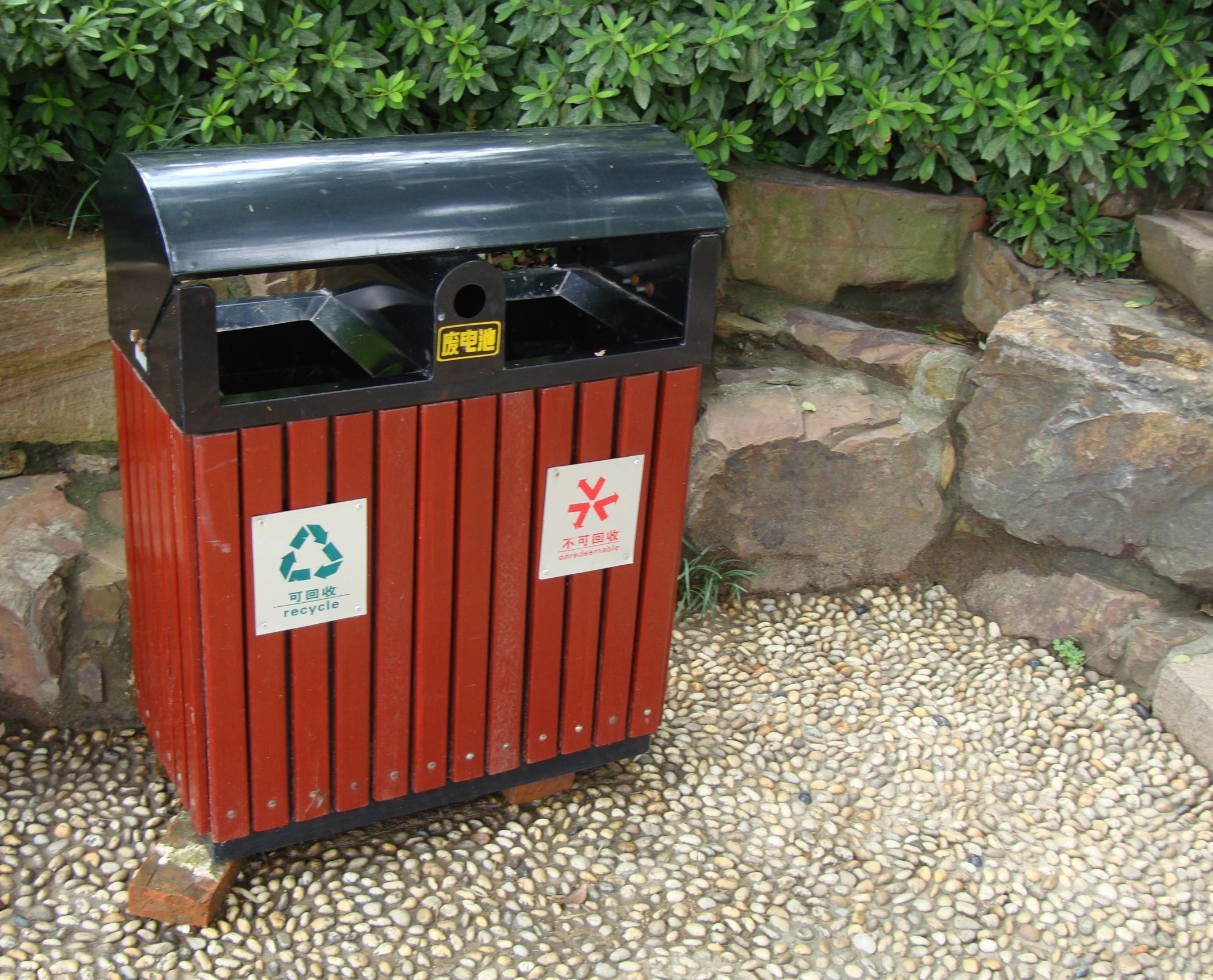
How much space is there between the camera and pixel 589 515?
8.50 feet

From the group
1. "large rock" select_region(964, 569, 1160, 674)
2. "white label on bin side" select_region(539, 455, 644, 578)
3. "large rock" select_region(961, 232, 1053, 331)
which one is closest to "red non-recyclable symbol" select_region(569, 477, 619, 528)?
"white label on bin side" select_region(539, 455, 644, 578)

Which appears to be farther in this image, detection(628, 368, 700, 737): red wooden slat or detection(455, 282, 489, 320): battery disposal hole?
detection(628, 368, 700, 737): red wooden slat

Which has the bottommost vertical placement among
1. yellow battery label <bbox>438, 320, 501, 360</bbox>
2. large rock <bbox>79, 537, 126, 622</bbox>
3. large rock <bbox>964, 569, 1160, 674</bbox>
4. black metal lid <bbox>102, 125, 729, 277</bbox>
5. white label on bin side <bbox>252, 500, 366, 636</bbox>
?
large rock <bbox>964, 569, 1160, 674</bbox>

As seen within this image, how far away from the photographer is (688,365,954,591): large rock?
3641mm

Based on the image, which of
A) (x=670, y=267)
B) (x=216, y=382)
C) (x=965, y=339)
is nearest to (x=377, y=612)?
(x=216, y=382)

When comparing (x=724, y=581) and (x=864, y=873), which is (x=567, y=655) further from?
(x=724, y=581)

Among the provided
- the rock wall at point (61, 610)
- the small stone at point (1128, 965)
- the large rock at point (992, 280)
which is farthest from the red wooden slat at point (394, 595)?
the large rock at point (992, 280)

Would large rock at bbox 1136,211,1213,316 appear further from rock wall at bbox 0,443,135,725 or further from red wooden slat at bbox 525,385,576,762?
rock wall at bbox 0,443,135,725

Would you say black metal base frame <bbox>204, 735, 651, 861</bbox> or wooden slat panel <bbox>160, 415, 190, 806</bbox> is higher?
wooden slat panel <bbox>160, 415, 190, 806</bbox>

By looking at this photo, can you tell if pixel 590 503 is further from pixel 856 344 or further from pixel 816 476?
pixel 856 344

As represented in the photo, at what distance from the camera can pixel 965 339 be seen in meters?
3.90

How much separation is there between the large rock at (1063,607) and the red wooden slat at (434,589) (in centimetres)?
180

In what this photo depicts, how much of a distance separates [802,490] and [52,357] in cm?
199

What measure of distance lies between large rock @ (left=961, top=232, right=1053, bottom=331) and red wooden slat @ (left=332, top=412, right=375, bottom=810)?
7.28 feet
